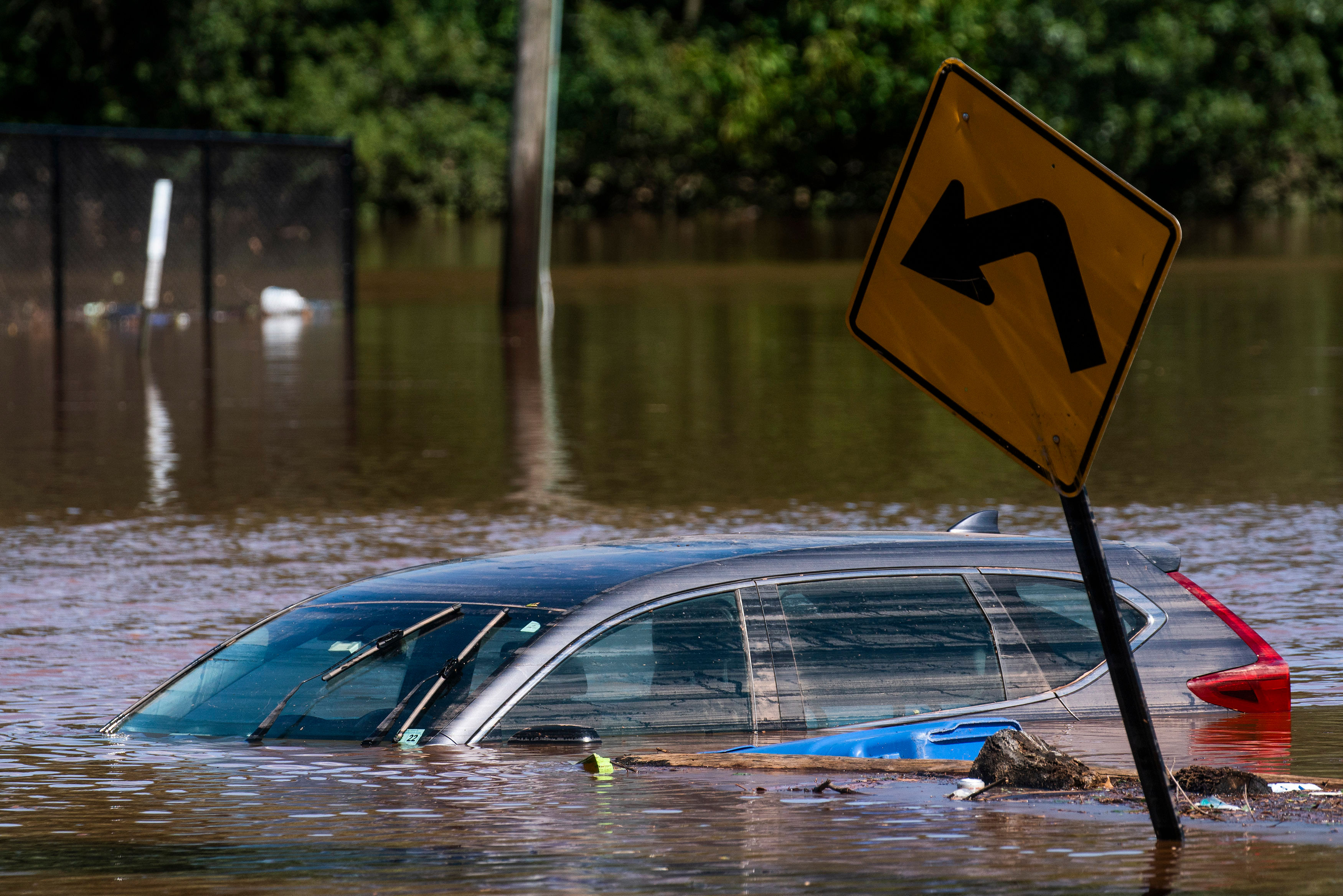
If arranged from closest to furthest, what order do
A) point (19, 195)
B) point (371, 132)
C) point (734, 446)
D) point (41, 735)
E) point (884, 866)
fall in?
point (884, 866) → point (41, 735) → point (734, 446) → point (19, 195) → point (371, 132)

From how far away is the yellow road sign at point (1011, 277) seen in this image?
4.89 m

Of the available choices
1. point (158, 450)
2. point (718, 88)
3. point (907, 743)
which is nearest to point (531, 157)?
point (158, 450)

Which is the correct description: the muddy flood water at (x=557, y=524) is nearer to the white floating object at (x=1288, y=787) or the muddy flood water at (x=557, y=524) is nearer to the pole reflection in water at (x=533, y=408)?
the pole reflection in water at (x=533, y=408)

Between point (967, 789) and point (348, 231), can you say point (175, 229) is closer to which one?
point (348, 231)

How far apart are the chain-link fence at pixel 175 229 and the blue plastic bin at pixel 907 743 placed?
21835 mm

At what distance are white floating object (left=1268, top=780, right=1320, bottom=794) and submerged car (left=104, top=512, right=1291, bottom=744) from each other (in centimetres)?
59

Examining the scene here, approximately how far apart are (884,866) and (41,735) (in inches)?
125

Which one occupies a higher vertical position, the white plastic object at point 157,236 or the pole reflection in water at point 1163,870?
the white plastic object at point 157,236

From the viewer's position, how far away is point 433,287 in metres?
37.9

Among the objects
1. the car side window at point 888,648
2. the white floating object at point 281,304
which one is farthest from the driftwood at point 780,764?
the white floating object at point 281,304

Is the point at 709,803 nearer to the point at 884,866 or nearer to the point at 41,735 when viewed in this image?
the point at 884,866

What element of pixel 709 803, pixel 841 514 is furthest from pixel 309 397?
pixel 709 803

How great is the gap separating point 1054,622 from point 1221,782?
2.46 ft

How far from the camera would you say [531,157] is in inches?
1159
